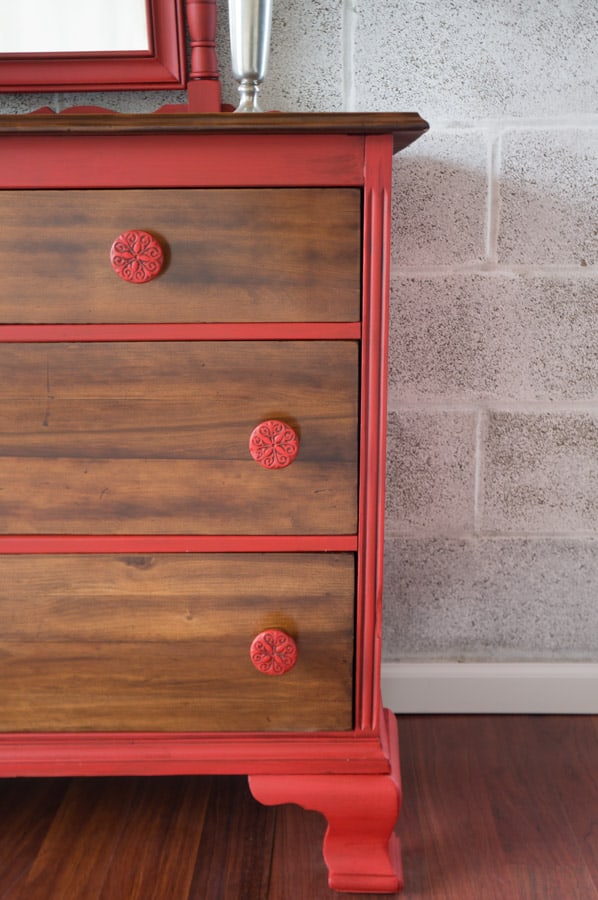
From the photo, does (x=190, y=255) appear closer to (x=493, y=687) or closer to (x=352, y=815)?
(x=352, y=815)

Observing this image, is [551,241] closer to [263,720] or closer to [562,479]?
[562,479]

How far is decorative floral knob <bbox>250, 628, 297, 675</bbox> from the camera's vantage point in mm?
943

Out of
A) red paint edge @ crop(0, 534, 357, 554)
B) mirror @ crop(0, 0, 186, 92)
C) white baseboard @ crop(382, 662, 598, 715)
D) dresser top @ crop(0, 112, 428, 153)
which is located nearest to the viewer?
dresser top @ crop(0, 112, 428, 153)

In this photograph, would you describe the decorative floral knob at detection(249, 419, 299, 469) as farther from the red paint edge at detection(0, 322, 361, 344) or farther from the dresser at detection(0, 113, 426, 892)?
the red paint edge at detection(0, 322, 361, 344)

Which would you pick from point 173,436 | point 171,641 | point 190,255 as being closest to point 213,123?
point 190,255

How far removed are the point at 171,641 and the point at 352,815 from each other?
13.3 inches

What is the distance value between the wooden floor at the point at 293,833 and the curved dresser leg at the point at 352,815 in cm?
4

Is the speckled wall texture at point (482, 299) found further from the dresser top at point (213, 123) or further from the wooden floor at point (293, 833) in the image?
the dresser top at point (213, 123)

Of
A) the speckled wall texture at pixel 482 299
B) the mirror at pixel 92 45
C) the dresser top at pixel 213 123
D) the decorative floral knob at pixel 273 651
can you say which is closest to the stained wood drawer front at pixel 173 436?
the decorative floral knob at pixel 273 651

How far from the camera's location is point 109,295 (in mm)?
888

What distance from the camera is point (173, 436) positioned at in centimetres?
92

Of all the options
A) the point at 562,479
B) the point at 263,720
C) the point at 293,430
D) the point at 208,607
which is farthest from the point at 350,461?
the point at 562,479

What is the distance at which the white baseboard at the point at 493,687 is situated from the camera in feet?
4.67

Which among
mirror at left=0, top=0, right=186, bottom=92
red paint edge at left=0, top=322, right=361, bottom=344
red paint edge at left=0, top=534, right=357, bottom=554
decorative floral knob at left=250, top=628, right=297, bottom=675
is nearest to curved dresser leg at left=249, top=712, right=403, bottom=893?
decorative floral knob at left=250, top=628, right=297, bottom=675
